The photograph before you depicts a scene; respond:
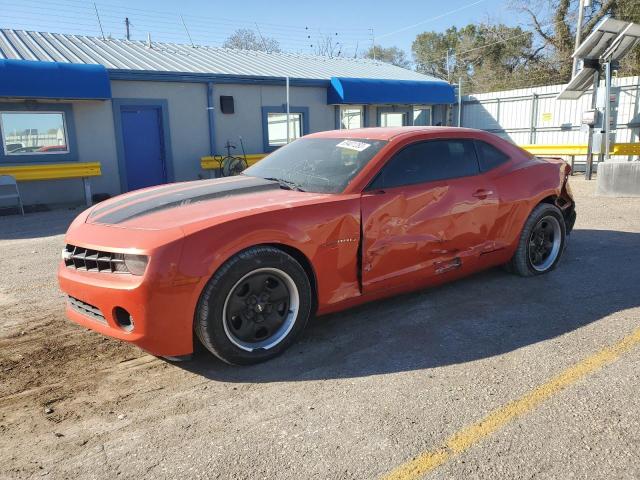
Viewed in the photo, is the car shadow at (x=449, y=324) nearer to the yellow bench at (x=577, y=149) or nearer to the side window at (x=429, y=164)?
the side window at (x=429, y=164)

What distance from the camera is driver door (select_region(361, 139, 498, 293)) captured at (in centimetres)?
390

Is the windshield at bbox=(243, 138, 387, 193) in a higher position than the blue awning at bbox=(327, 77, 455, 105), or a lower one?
lower

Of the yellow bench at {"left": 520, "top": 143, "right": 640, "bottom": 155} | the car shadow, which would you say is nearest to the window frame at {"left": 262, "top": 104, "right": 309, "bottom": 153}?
the yellow bench at {"left": 520, "top": 143, "right": 640, "bottom": 155}

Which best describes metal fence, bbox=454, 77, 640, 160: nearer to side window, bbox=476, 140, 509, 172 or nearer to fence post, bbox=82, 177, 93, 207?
side window, bbox=476, 140, 509, 172

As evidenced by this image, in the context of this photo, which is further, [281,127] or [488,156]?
[281,127]

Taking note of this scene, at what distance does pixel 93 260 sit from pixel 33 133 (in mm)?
10334

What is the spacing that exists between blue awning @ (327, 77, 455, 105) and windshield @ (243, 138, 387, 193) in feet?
36.9

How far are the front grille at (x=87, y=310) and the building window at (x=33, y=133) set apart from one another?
32.7 ft

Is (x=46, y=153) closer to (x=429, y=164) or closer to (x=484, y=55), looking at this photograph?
(x=429, y=164)

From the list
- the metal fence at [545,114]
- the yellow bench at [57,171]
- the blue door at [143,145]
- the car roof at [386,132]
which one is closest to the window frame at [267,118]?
the blue door at [143,145]

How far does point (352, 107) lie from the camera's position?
16859mm

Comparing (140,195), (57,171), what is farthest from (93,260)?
(57,171)

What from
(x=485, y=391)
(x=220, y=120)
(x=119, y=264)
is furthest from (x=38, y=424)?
(x=220, y=120)

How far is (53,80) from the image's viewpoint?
36.5ft
